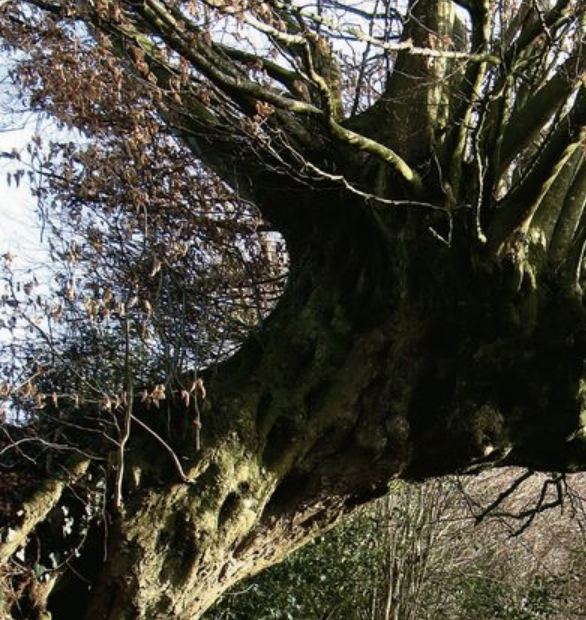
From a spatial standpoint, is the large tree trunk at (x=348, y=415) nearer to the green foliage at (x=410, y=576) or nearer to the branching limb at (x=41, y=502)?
the branching limb at (x=41, y=502)

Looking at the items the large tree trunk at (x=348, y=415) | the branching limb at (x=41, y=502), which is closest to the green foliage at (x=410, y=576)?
the large tree trunk at (x=348, y=415)

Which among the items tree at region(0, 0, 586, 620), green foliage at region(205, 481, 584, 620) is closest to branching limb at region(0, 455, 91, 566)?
tree at region(0, 0, 586, 620)

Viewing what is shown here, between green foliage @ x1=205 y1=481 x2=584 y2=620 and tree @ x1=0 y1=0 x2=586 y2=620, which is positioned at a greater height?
tree @ x1=0 y1=0 x2=586 y2=620

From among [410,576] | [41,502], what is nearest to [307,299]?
[41,502]

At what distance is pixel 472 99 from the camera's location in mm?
5836

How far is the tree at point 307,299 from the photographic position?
5273 millimetres

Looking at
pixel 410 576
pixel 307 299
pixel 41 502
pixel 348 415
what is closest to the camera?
pixel 41 502

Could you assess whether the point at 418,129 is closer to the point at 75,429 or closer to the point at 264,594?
the point at 75,429

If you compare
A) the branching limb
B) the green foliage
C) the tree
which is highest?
the tree

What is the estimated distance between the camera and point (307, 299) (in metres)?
6.32

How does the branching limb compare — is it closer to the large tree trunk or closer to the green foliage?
the large tree trunk

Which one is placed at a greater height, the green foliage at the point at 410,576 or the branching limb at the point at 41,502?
the branching limb at the point at 41,502

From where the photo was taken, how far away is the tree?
5.27m

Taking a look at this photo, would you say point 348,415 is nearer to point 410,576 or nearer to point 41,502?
point 41,502
